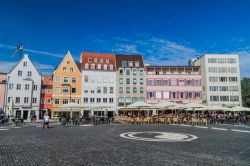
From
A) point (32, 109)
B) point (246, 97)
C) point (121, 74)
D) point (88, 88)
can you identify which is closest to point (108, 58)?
point (121, 74)

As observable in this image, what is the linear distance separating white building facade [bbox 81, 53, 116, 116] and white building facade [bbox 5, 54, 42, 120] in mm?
12560

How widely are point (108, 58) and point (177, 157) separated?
205 feet

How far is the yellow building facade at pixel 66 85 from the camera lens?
62688 millimetres

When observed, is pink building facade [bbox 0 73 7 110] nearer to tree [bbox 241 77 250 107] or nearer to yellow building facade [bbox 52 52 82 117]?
yellow building facade [bbox 52 52 82 117]

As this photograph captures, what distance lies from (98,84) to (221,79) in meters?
36.7

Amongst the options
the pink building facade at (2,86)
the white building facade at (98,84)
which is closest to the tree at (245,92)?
the white building facade at (98,84)

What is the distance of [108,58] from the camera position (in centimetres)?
7094

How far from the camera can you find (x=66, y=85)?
208ft

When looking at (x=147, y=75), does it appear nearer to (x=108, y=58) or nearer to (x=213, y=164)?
(x=108, y=58)

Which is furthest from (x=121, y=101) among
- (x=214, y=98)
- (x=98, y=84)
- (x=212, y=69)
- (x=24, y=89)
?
(x=212, y=69)

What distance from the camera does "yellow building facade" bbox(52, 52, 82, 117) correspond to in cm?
6269

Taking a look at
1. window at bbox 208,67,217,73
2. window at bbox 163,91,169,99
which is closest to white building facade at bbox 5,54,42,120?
window at bbox 163,91,169,99

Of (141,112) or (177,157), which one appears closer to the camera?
(177,157)

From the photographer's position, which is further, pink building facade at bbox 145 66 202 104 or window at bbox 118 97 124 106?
pink building facade at bbox 145 66 202 104
